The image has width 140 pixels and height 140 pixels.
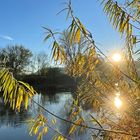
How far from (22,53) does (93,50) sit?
45.0 metres

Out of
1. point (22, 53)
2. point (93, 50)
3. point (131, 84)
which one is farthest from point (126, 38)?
point (22, 53)

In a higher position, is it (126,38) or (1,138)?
(126,38)

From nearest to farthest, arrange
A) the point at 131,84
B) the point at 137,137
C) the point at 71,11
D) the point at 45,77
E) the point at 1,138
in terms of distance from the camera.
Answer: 1. the point at 137,137
2. the point at 71,11
3. the point at 131,84
4. the point at 1,138
5. the point at 45,77

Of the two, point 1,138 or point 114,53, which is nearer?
point 114,53

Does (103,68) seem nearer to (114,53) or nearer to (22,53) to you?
(114,53)

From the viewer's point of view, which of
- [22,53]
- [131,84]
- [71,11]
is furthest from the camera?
[22,53]

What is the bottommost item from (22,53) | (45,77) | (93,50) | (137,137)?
(137,137)

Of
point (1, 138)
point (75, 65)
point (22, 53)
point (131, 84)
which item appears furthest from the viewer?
point (22, 53)

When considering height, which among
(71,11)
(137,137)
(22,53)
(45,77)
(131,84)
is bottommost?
(137,137)

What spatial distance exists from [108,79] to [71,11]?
2.17 ft

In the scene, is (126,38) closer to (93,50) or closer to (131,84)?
(93,50)

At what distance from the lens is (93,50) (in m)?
1.86

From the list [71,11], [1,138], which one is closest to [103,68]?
[71,11]

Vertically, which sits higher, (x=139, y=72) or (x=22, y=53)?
(x=22, y=53)
